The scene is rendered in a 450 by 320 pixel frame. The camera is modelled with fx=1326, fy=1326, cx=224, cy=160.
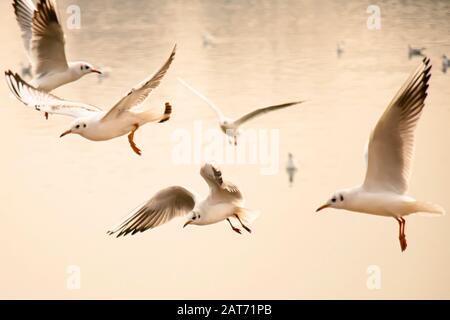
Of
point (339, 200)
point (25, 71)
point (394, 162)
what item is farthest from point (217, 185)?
point (25, 71)

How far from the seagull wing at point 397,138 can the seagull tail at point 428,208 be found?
11 cm

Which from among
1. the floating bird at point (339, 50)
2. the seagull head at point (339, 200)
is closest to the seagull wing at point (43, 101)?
the seagull head at point (339, 200)

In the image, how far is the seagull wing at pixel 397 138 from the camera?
15.9 ft

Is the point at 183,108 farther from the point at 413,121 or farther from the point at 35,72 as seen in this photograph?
the point at 413,121

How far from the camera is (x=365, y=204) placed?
5043 millimetres

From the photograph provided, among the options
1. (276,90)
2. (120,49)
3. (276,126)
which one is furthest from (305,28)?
(276,126)

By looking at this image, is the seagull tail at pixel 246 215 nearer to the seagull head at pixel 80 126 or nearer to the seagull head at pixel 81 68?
the seagull head at pixel 80 126

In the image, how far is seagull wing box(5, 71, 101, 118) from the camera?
5.60m

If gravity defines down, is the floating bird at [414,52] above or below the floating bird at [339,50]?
below

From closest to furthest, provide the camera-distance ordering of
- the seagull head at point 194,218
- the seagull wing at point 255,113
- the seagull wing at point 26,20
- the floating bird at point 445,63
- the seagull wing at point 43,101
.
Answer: the seagull head at point 194,218 < the seagull wing at point 43,101 < the seagull wing at point 255,113 < the seagull wing at point 26,20 < the floating bird at point 445,63

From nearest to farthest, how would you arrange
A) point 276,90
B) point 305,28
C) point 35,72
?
point 35,72, point 276,90, point 305,28

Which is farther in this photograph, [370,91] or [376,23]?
[376,23]

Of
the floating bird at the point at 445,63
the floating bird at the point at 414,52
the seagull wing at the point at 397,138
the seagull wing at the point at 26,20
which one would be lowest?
the seagull wing at the point at 397,138

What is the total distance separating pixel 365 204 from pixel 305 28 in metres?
7.28
